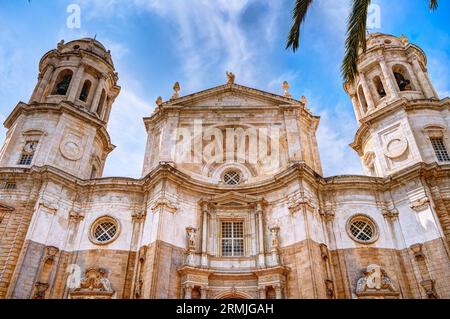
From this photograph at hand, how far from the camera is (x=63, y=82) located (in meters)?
30.3

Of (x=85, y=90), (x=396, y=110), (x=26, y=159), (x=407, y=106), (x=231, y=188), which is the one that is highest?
(x=85, y=90)

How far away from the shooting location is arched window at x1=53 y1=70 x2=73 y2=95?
29.5 meters

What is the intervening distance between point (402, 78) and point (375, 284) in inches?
693

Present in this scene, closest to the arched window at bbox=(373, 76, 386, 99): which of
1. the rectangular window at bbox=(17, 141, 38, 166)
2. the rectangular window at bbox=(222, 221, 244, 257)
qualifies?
the rectangular window at bbox=(222, 221, 244, 257)

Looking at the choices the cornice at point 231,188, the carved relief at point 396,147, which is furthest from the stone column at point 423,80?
the cornice at point 231,188

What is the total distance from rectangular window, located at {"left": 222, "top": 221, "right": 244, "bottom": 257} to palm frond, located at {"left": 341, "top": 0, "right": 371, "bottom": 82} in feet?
47.4

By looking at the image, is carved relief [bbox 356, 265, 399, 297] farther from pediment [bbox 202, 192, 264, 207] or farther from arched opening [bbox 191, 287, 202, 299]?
arched opening [bbox 191, 287, 202, 299]

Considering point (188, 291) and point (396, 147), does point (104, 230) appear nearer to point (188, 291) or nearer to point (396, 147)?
point (188, 291)

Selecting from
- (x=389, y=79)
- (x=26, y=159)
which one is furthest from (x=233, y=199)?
(x=389, y=79)

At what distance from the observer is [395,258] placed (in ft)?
69.8

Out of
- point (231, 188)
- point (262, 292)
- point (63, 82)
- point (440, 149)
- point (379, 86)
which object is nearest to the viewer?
point (262, 292)

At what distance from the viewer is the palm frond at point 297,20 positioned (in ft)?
35.2

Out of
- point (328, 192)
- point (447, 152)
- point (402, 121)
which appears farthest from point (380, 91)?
point (328, 192)
